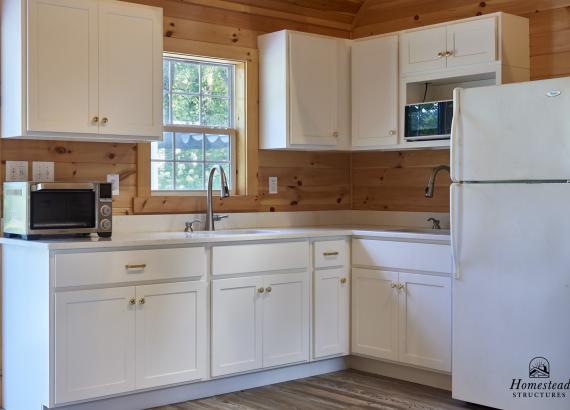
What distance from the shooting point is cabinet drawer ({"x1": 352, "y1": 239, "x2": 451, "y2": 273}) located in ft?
14.1

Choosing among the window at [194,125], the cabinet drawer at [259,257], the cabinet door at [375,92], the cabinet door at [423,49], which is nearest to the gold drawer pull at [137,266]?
the cabinet drawer at [259,257]

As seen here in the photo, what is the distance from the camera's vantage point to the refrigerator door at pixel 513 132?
12.0ft

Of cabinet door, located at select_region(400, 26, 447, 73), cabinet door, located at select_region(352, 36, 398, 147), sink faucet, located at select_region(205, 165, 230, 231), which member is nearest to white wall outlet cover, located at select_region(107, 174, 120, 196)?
sink faucet, located at select_region(205, 165, 230, 231)

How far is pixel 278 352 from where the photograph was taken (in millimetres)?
4465

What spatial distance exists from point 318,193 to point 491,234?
1779 mm

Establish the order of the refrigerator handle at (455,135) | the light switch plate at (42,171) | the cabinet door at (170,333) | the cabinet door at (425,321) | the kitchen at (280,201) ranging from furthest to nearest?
the cabinet door at (425,321)
the light switch plate at (42,171)
the refrigerator handle at (455,135)
the cabinet door at (170,333)
the kitchen at (280,201)

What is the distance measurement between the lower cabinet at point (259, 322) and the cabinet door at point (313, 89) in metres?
0.97

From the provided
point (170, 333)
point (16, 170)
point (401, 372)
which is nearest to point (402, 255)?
point (401, 372)

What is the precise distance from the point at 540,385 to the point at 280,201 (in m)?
2.16

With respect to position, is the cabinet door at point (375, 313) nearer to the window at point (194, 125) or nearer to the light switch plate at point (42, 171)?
the window at point (194, 125)

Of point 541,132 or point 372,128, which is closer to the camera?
point 541,132

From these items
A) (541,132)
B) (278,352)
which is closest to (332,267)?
(278,352)

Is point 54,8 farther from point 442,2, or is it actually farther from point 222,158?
point 442,2

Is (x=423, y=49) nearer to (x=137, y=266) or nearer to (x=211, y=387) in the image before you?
(x=137, y=266)
